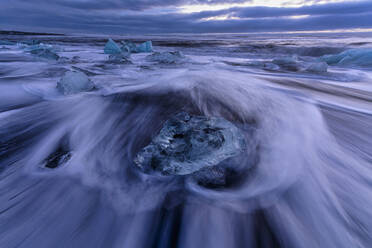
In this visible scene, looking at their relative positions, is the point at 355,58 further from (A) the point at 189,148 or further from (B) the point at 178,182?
(B) the point at 178,182

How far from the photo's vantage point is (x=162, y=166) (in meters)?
1.08

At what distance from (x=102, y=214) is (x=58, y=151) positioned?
716 millimetres

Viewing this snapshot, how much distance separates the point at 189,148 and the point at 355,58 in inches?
269

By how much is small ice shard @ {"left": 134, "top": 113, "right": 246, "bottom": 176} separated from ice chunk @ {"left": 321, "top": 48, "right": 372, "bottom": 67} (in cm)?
629

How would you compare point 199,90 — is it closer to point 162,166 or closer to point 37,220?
point 162,166

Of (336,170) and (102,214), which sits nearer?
(102,214)

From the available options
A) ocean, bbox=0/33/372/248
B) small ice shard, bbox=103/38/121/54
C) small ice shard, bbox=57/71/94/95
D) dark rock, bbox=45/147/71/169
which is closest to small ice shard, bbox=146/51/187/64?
small ice shard, bbox=103/38/121/54

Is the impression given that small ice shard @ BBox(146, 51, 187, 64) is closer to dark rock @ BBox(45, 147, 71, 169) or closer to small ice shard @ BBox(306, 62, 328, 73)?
small ice shard @ BBox(306, 62, 328, 73)

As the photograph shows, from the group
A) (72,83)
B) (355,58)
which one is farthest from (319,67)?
(72,83)

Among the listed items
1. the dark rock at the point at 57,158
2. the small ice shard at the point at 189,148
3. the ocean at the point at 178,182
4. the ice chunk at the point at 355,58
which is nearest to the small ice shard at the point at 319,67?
the ice chunk at the point at 355,58

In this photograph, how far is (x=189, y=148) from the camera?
1126mm

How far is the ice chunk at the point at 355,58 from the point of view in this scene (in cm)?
545

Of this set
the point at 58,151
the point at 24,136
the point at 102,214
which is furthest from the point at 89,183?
the point at 24,136

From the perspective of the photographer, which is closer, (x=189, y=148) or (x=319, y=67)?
(x=189, y=148)
